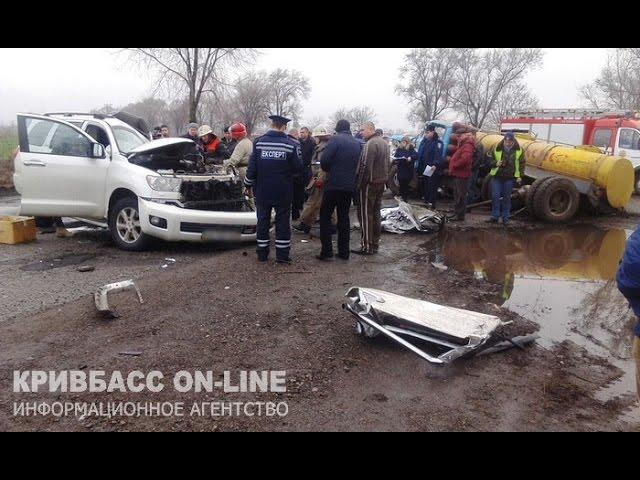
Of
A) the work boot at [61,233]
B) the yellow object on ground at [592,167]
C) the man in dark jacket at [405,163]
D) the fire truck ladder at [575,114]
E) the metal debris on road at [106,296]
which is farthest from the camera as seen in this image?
the fire truck ladder at [575,114]

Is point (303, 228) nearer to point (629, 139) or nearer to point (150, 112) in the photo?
point (629, 139)

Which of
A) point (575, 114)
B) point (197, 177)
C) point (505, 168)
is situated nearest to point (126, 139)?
point (197, 177)

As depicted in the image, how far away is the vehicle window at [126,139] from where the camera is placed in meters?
7.61

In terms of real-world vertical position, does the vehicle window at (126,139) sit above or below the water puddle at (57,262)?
above

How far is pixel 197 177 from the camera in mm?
6707

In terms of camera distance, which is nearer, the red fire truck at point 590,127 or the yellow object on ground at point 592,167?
the yellow object on ground at point 592,167

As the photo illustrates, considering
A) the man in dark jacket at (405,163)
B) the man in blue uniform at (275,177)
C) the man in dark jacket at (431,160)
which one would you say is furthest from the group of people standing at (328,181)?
the man in dark jacket at (405,163)

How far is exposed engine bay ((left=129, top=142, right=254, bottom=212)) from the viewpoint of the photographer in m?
6.70

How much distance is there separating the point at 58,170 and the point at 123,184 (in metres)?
1.11

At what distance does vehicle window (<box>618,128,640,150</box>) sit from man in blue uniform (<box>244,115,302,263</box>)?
49.5ft

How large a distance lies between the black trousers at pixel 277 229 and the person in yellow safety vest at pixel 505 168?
491 centimetres

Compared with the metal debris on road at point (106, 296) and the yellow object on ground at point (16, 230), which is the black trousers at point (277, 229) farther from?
the yellow object on ground at point (16, 230)

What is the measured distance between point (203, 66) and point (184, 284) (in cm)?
2080

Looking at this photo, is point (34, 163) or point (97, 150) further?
point (34, 163)
